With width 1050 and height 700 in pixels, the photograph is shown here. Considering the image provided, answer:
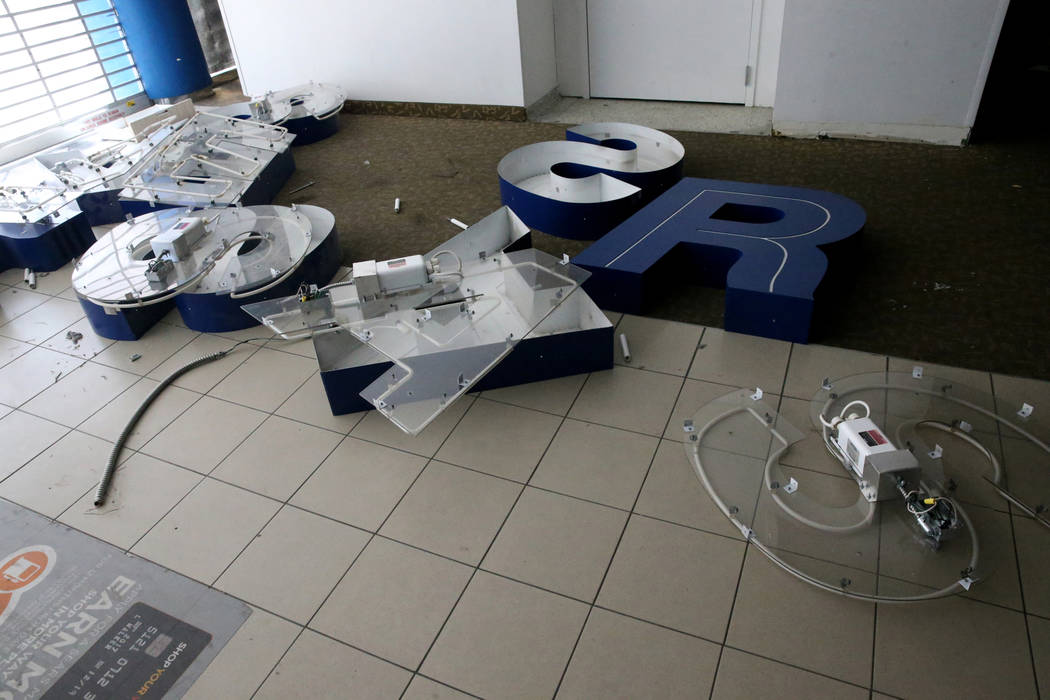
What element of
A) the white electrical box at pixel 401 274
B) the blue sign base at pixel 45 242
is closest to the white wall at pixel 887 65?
the white electrical box at pixel 401 274

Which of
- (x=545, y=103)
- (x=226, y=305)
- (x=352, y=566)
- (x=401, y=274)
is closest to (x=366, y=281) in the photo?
(x=401, y=274)

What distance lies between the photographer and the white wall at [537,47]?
640cm

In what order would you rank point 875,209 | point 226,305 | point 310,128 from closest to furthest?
point 226,305, point 875,209, point 310,128

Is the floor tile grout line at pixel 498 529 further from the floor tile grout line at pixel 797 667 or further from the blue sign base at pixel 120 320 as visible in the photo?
the blue sign base at pixel 120 320

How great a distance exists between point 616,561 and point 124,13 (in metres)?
7.81

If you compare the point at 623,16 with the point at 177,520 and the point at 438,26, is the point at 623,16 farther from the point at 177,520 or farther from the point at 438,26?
the point at 177,520

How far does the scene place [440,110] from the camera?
7105 mm

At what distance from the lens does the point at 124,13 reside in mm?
7441

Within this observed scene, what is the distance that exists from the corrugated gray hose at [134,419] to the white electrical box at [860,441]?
316 cm

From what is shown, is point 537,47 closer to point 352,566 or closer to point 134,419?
point 134,419

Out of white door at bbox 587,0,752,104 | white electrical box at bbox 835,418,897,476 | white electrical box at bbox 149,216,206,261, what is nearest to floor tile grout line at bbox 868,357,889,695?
white electrical box at bbox 835,418,897,476

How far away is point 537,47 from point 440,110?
1.14 metres

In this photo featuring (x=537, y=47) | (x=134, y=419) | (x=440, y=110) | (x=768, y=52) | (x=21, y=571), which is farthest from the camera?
(x=440, y=110)

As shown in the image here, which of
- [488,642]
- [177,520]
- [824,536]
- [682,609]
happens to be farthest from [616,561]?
[177,520]
